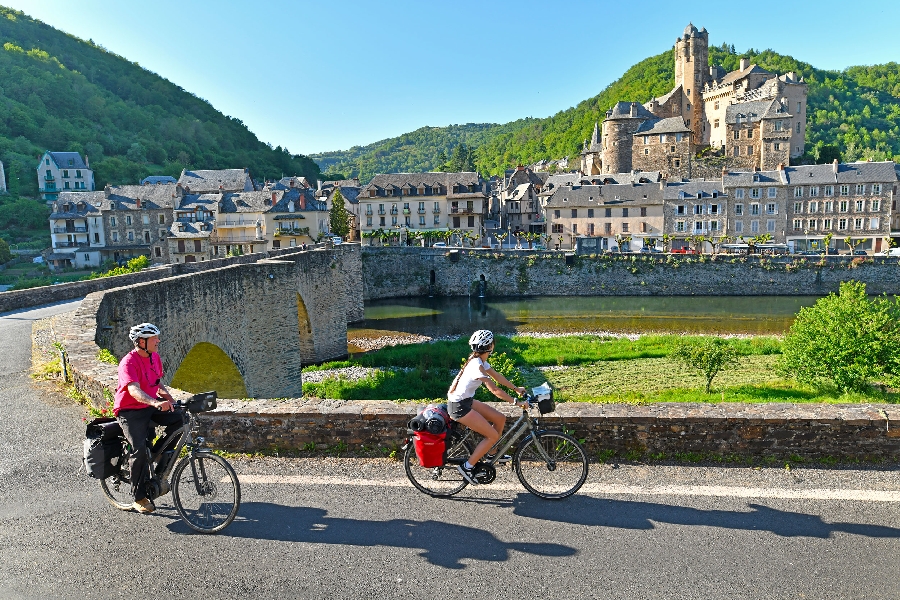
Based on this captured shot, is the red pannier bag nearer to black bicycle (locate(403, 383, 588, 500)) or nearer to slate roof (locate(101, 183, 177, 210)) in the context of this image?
black bicycle (locate(403, 383, 588, 500))

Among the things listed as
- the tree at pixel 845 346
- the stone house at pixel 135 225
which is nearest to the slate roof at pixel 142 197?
the stone house at pixel 135 225

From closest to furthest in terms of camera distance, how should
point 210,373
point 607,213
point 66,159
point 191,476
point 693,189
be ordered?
point 191,476, point 210,373, point 693,189, point 607,213, point 66,159

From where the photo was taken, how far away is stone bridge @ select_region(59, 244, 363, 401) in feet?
43.4

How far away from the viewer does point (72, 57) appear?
142125 mm

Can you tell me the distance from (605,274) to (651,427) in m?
51.6

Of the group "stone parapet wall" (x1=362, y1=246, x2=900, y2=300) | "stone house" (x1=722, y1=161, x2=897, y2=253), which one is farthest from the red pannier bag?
"stone house" (x1=722, y1=161, x2=897, y2=253)

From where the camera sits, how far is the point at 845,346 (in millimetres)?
21641

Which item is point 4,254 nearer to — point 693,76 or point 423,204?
point 423,204

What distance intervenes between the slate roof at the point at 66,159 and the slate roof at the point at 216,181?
81.4 ft

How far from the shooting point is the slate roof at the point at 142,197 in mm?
69375

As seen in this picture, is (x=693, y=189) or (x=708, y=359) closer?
(x=708, y=359)

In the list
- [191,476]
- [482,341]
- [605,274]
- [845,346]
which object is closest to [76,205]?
[605,274]

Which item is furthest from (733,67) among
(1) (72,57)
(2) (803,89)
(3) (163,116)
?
(1) (72,57)

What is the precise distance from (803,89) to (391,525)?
333 feet
